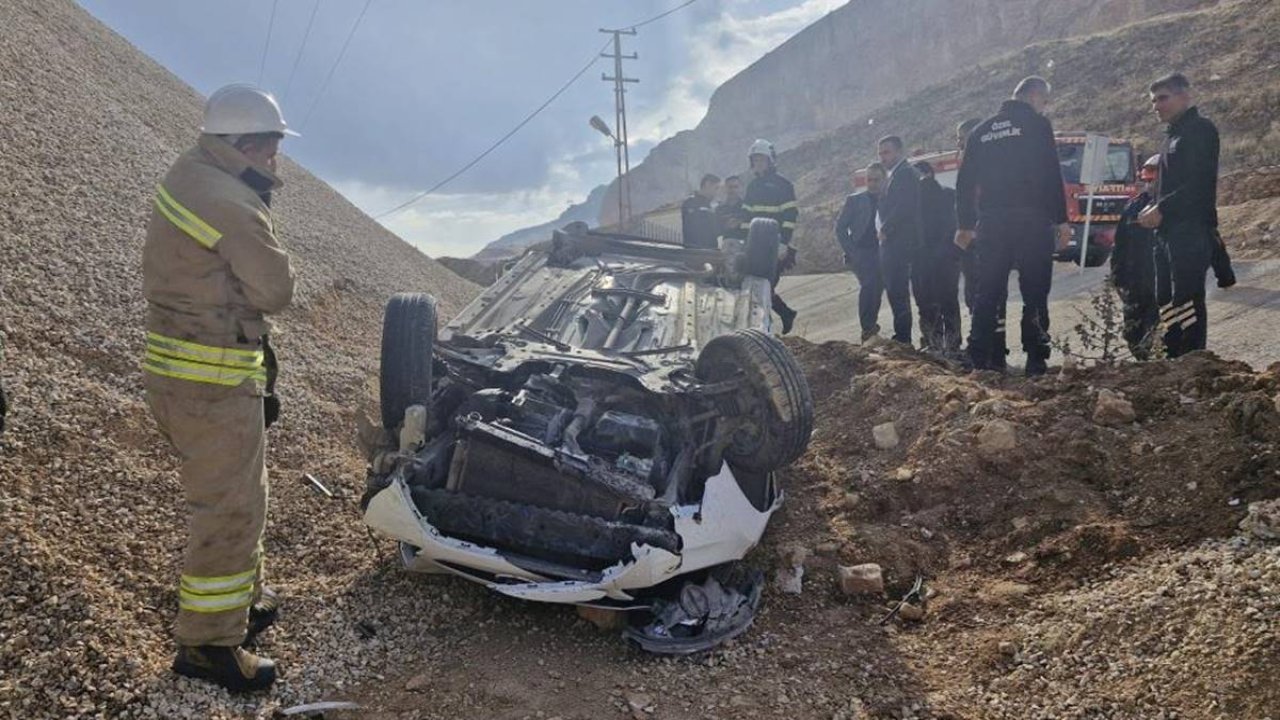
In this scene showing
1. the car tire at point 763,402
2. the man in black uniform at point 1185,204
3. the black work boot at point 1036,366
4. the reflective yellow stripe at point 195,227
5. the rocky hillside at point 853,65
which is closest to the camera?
the reflective yellow stripe at point 195,227

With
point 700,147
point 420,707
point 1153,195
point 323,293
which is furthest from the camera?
point 700,147

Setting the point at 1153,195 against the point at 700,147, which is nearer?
the point at 1153,195

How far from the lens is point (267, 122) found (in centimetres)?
274

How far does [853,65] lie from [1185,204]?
65.1 meters

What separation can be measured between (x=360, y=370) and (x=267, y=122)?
373 centimetres

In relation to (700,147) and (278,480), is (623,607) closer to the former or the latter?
(278,480)

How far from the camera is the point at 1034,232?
16.6 ft

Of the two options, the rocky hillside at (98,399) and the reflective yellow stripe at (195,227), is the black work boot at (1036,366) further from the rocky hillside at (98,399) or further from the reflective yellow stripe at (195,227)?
the reflective yellow stripe at (195,227)

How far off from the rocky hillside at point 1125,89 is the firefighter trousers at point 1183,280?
47.0ft

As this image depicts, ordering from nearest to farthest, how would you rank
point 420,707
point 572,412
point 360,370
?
point 420,707 < point 572,412 < point 360,370

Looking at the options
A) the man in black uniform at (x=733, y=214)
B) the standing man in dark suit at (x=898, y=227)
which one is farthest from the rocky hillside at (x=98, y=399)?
the standing man in dark suit at (x=898, y=227)

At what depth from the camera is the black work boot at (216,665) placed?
2580mm

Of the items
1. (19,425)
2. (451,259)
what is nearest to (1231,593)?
(19,425)

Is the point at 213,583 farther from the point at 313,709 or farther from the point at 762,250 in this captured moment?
the point at 762,250
